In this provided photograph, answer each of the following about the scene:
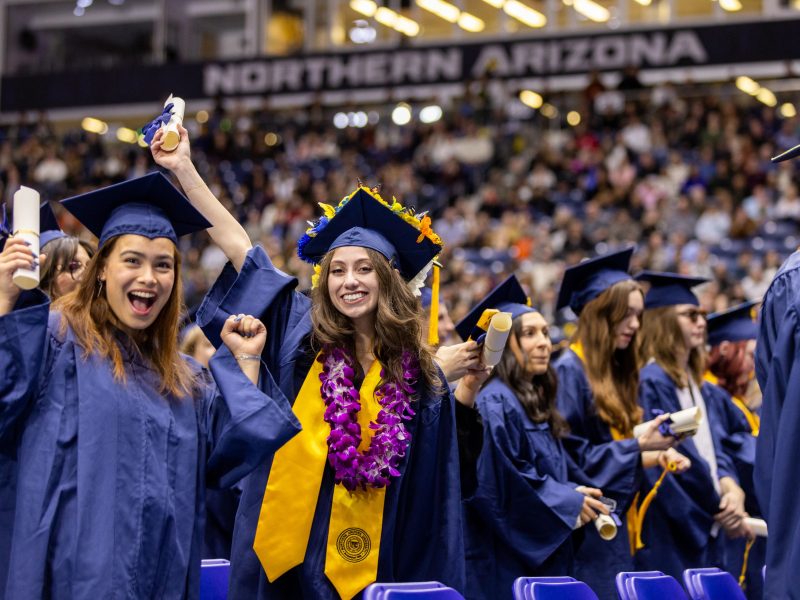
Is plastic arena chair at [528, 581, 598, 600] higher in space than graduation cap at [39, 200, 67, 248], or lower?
lower

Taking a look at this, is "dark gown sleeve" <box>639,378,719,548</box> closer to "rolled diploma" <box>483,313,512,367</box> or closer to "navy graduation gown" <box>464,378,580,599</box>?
"navy graduation gown" <box>464,378,580,599</box>

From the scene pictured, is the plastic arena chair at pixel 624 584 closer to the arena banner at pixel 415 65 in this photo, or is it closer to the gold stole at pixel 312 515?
the gold stole at pixel 312 515

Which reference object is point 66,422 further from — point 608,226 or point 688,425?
point 608,226

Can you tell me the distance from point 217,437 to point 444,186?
575 inches

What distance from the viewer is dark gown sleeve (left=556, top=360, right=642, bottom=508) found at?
17.4 ft

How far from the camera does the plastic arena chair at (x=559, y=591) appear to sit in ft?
12.7

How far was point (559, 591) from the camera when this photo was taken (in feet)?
12.8

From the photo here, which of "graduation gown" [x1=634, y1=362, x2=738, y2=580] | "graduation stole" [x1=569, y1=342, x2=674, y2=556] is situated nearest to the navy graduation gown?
"graduation stole" [x1=569, y1=342, x2=674, y2=556]

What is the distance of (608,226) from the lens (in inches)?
574

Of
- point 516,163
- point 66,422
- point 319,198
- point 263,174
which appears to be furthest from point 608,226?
point 66,422

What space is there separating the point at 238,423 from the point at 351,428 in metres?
0.62

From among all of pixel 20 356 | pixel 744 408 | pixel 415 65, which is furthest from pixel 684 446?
pixel 415 65

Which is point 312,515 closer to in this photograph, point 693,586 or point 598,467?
point 693,586

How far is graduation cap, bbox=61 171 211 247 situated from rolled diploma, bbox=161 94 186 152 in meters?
0.34
